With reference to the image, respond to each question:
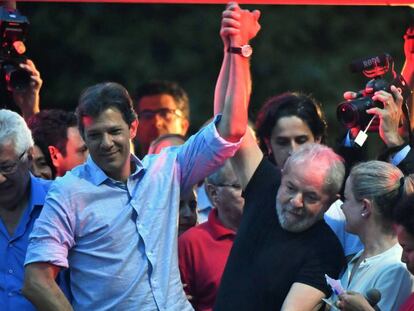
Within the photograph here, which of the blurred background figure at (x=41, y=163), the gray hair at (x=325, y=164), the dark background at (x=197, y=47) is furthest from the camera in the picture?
the dark background at (x=197, y=47)

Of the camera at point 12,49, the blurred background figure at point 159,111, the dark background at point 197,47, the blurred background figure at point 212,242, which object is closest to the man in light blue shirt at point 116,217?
the blurred background figure at point 212,242

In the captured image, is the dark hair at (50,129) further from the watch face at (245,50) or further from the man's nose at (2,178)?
the watch face at (245,50)

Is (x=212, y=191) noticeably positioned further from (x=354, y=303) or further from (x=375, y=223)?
(x=354, y=303)

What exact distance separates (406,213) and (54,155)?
7.42 ft

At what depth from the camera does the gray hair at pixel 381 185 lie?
6.17 meters

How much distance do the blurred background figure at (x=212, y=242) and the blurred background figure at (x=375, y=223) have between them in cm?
78

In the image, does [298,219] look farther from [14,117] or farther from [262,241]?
[14,117]

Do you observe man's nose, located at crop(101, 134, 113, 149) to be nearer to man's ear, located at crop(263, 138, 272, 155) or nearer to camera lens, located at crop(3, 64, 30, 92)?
camera lens, located at crop(3, 64, 30, 92)

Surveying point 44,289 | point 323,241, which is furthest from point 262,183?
point 44,289

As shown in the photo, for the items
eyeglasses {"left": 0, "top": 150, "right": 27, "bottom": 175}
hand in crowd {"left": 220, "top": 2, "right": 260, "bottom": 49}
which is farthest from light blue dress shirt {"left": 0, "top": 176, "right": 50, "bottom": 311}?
hand in crowd {"left": 220, "top": 2, "right": 260, "bottom": 49}

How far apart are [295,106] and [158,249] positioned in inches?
59.6

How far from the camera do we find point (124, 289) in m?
6.15

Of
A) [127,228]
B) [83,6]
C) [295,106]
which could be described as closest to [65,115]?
[295,106]

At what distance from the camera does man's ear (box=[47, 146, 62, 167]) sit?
24.6 feet
